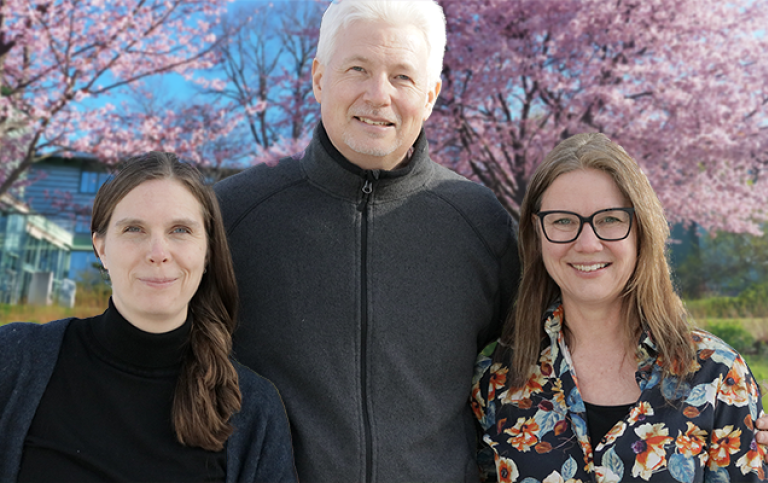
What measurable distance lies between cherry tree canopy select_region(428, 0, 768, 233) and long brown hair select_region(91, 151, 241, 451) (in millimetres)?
6291

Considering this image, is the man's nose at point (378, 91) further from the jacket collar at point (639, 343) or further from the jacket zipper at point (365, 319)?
the jacket collar at point (639, 343)

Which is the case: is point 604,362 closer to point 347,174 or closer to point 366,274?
point 366,274

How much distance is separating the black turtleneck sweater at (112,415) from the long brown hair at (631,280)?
1096 mm

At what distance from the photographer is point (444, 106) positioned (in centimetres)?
827

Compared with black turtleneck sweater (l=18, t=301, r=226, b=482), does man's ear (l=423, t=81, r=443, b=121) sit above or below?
above

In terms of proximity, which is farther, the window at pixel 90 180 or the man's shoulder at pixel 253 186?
the window at pixel 90 180

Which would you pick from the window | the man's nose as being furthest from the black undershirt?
the window

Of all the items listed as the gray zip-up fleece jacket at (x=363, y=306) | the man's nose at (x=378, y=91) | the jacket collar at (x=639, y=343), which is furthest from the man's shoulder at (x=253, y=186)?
the jacket collar at (x=639, y=343)

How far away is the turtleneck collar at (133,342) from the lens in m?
1.80

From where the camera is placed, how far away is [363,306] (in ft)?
6.91

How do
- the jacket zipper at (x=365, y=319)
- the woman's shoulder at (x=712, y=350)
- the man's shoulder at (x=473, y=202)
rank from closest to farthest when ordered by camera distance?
the woman's shoulder at (x=712, y=350) → the jacket zipper at (x=365, y=319) → the man's shoulder at (x=473, y=202)

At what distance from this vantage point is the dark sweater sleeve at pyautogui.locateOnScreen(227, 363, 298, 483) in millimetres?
1821

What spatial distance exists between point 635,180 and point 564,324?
0.55 metres

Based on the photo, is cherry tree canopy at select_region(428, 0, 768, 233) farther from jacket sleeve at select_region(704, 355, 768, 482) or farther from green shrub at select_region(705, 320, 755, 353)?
jacket sleeve at select_region(704, 355, 768, 482)
